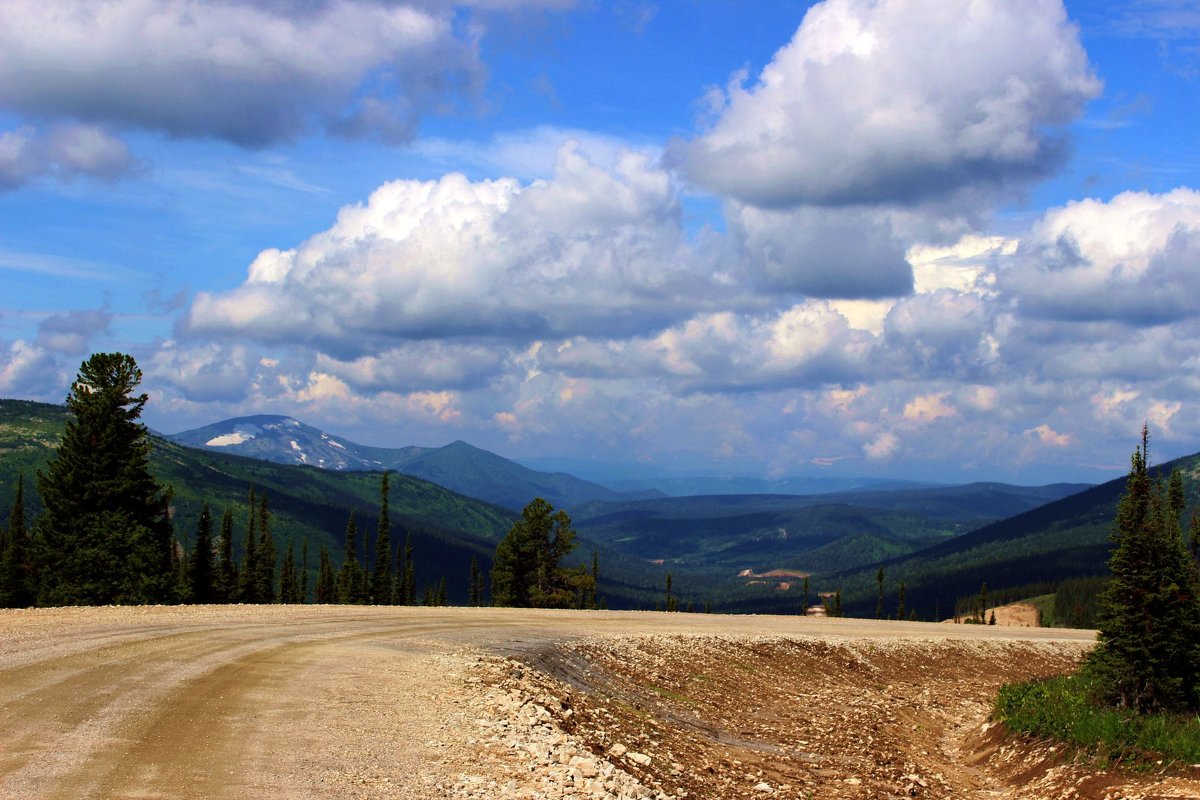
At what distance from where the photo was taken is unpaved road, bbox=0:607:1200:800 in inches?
557

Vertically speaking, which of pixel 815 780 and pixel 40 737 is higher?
pixel 40 737

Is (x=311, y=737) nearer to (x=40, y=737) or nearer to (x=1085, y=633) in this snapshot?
(x=40, y=737)

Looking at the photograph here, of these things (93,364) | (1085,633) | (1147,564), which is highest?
(93,364)

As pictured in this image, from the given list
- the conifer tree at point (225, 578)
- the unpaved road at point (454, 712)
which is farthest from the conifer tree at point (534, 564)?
the unpaved road at point (454, 712)

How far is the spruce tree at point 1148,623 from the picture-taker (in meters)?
27.1

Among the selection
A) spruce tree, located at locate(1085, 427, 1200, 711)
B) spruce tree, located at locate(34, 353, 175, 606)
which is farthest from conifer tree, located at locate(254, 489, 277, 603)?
spruce tree, located at locate(1085, 427, 1200, 711)

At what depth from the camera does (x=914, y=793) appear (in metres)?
21.2

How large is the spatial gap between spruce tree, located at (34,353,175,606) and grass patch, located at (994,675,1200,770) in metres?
43.1

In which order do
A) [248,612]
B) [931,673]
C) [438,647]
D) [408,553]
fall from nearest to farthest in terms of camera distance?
1. [438,647]
2. [248,612]
3. [931,673]
4. [408,553]

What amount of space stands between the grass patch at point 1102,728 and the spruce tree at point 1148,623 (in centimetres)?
119

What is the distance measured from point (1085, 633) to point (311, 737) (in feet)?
206

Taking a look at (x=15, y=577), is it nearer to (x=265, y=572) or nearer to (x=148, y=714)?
(x=265, y=572)

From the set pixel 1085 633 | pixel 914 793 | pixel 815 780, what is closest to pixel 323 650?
pixel 815 780

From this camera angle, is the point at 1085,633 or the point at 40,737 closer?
the point at 40,737
